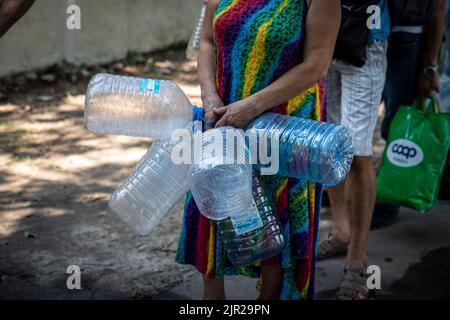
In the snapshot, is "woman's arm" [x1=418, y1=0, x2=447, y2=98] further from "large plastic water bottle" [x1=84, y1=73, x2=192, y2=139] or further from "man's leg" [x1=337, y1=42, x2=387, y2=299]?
"large plastic water bottle" [x1=84, y1=73, x2=192, y2=139]

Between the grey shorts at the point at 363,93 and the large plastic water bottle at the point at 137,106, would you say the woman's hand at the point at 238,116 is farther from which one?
the grey shorts at the point at 363,93

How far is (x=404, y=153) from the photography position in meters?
4.09

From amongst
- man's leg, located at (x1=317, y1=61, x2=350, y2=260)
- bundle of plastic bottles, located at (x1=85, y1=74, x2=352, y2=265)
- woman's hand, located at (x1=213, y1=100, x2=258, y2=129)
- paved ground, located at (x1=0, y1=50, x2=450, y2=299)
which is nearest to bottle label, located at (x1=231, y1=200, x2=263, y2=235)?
bundle of plastic bottles, located at (x1=85, y1=74, x2=352, y2=265)

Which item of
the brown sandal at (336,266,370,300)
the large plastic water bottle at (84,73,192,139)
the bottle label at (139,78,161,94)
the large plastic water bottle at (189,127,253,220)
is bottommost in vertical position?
the brown sandal at (336,266,370,300)

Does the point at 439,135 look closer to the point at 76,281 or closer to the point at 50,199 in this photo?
the point at 76,281

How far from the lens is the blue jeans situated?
4.03 metres

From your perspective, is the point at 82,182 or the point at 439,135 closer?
the point at 439,135

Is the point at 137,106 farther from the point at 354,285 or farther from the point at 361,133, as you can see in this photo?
the point at 354,285

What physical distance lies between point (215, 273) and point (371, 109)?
124cm

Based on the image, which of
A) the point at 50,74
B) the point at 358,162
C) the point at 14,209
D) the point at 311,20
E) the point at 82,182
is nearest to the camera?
the point at 311,20

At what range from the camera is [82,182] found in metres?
5.11

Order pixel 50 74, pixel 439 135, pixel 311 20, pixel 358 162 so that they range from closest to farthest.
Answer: pixel 311 20
pixel 358 162
pixel 439 135
pixel 50 74

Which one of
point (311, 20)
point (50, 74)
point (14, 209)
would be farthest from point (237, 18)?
point (50, 74)

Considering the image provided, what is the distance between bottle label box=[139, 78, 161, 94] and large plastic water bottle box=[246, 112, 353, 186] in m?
0.39
